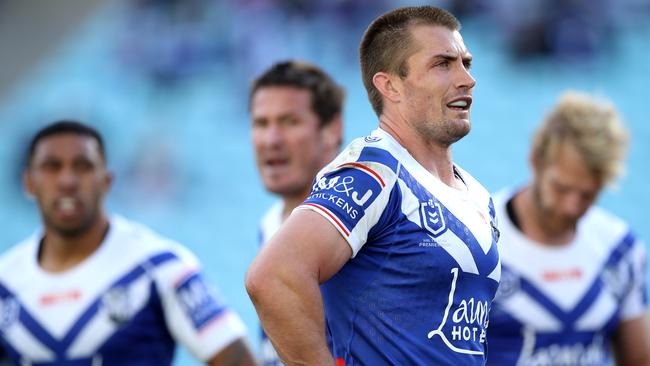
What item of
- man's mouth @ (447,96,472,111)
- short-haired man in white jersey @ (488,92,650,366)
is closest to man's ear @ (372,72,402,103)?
man's mouth @ (447,96,472,111)

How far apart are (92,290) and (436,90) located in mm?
2541

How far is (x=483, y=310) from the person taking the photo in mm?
3287

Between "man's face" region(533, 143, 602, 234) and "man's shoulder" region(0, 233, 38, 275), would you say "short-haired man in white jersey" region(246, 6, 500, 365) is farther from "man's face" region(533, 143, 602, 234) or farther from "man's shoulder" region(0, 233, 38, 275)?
"man's shoulder" region(0, 233, 38, 275)

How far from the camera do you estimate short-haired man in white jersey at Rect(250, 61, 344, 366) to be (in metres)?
5.18

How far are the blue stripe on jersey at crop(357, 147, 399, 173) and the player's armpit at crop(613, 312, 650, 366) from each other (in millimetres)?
2901

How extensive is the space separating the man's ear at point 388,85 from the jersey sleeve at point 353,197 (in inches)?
10.7

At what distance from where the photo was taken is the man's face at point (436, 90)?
3211mm

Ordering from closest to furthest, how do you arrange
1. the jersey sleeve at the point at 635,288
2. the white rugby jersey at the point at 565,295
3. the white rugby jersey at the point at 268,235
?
the white rugby jersey at the point at 268,235
the white rugby jersey at the point at 565,295
the jersey sleeve at the point at 635,288

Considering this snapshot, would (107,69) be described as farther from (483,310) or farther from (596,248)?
(483,310)

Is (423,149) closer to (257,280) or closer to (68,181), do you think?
(257,280)

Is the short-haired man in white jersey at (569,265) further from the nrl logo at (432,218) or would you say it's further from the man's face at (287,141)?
the nrl logo at (432,218)

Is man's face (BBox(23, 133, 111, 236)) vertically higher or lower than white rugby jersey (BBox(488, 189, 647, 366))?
higher

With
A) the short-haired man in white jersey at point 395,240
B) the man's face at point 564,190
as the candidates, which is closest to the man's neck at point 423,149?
the short-haired man in white jersey at point 395,240

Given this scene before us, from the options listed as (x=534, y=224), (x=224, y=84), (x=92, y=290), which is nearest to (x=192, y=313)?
(x=92, y=290)
